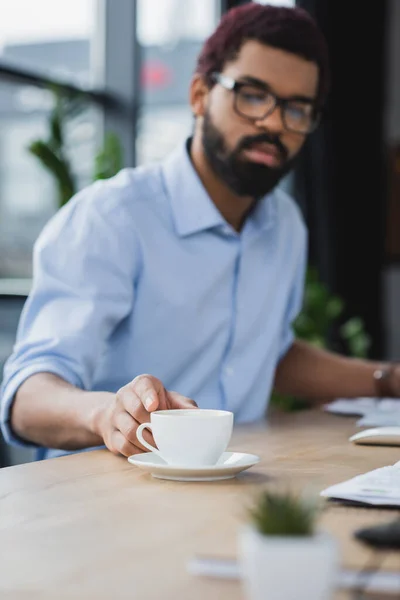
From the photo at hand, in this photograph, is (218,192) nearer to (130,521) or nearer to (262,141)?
(262,141)

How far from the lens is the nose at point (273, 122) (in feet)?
6.57

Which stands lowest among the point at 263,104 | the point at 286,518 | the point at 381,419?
the point at 381,419

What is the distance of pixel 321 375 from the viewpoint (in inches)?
95.1

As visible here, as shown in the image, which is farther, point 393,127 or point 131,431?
point 393,127

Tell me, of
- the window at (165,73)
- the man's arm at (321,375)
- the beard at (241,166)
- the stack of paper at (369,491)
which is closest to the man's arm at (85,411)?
the stack of paper at (369,491)

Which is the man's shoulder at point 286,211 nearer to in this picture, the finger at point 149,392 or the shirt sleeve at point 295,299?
the shirt sleeve at point 295,299

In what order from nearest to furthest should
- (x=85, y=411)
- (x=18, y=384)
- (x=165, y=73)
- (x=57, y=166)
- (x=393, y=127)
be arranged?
(x=85, y=411) < (x=18, y=384) < (x=57, y=166) < (x=165, y=73) < (x=393, y=127)

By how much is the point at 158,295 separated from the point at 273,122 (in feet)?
1.43

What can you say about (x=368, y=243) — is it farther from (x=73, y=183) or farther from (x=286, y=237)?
(x=286, y=237)

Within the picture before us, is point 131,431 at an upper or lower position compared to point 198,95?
lower

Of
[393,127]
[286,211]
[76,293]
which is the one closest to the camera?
[76,293]

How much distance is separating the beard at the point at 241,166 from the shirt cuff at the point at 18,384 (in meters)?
0.62

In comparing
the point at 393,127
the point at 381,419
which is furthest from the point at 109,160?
the point at 393,127

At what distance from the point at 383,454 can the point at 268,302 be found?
80 cm
